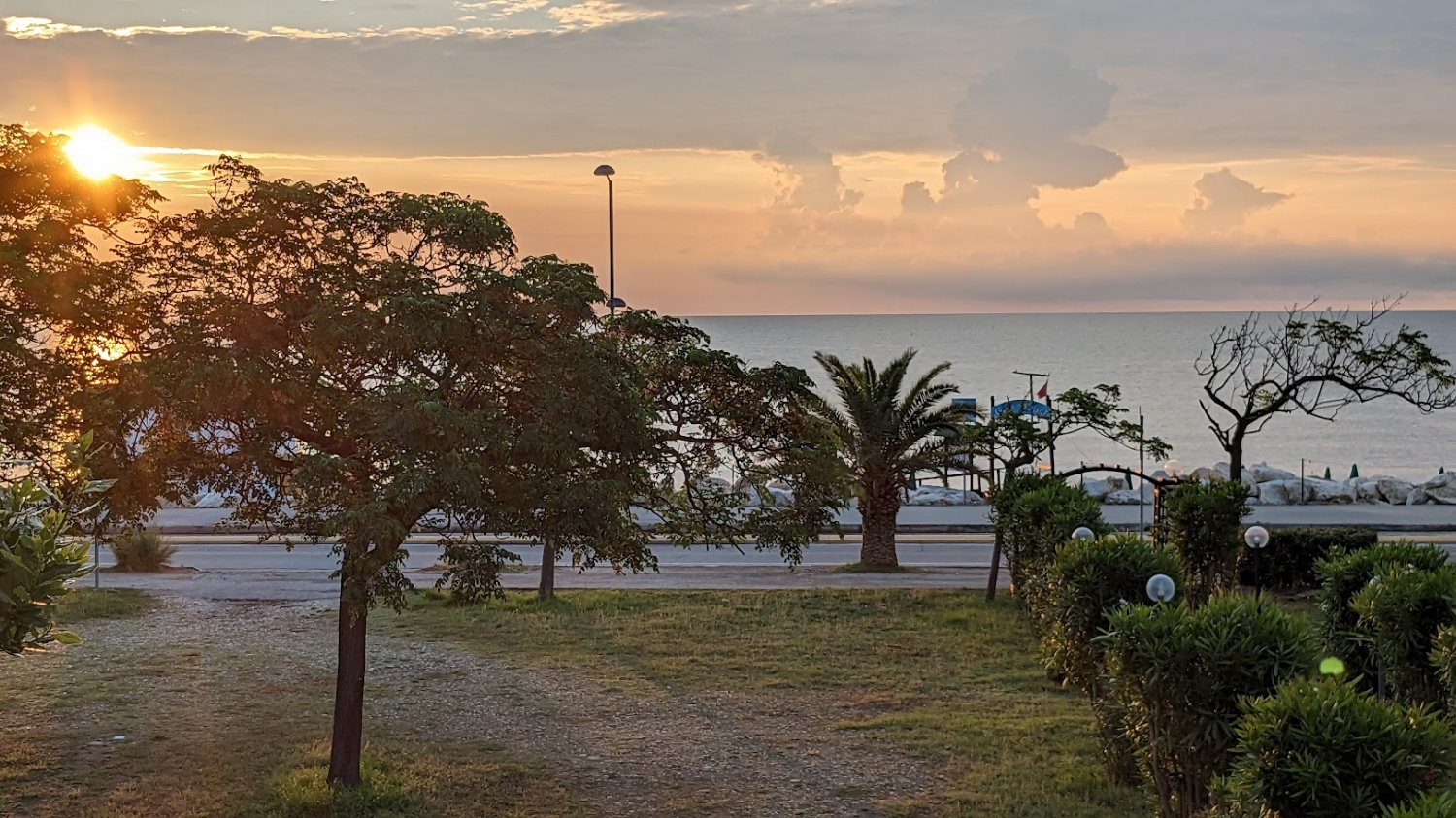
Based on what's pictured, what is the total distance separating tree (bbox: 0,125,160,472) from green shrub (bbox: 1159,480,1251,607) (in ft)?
51.5

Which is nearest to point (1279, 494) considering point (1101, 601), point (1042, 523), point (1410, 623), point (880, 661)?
point (1042, 523)

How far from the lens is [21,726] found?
15.5 m

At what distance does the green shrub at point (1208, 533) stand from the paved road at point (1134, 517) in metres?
13.9

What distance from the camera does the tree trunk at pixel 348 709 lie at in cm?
1278

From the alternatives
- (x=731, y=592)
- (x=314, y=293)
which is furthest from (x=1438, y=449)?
(x=314, y=293)

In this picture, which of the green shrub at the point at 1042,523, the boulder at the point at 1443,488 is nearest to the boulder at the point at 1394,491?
the boulder at the point at 1443,488

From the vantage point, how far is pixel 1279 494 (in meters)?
43.9

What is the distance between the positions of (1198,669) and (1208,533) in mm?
12454

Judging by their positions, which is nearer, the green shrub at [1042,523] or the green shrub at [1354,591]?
the green shrub at [1354,591]

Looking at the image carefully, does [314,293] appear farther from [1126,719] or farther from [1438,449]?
[1438,449]

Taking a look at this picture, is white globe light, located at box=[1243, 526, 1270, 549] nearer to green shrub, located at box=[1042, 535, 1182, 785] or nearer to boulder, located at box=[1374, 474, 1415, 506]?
green shrub, located at box=[1042, 535, 1182, 785]

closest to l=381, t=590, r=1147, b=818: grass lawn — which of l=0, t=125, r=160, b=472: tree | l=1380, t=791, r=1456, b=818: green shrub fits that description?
l=1380, t=791, r=1456, b=818: green shrub

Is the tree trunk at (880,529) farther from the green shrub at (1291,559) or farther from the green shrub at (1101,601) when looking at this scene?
the green shrub at (1101,601)

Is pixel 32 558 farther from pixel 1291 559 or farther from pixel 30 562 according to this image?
pixel 1291 559
